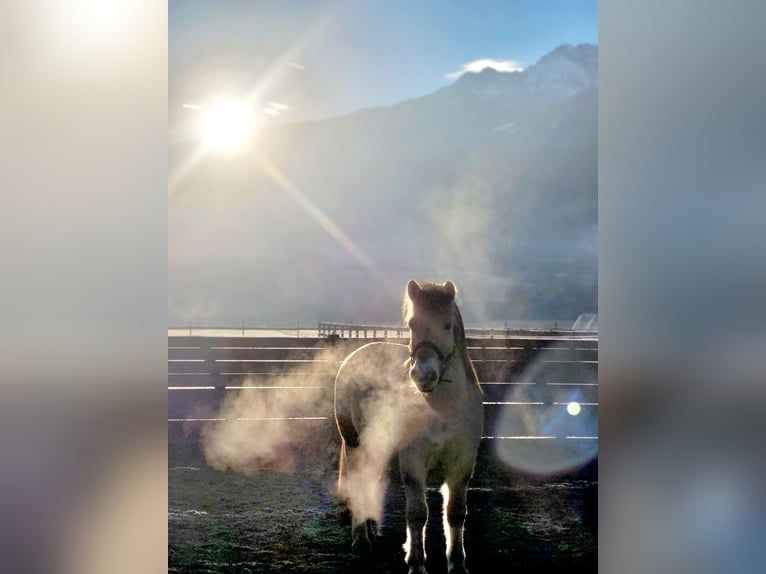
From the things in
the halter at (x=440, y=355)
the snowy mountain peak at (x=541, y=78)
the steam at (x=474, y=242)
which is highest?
the snowy mountain peak at (x=541, y=78)

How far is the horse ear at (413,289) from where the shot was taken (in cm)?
322

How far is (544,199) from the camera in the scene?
326cm

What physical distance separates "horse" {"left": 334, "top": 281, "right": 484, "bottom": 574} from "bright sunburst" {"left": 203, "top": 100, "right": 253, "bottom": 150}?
0.95m

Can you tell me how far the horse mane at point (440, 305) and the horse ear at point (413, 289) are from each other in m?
0.01

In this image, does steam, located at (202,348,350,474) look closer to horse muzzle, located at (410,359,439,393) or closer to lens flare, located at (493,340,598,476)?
horse muzzle, located at (410,359,439,393)

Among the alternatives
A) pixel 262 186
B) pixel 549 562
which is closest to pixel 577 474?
pixel 549 562

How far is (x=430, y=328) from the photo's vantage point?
3203 millimetres

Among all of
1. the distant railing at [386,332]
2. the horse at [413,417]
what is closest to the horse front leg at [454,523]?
the horse at [413,417]

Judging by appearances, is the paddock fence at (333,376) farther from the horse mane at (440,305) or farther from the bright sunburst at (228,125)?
the bright sunburst at (228,125)

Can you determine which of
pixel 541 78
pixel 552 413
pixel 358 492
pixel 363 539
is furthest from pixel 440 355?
pixel 541 78

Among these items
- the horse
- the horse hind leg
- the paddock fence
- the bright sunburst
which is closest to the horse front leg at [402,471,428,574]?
the horse

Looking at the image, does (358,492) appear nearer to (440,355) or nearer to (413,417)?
(413,417)
